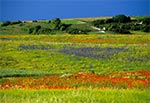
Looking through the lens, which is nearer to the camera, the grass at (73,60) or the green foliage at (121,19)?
the grass at (73,60)

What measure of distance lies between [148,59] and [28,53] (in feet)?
48.7

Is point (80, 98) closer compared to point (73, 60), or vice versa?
point (80, 98)

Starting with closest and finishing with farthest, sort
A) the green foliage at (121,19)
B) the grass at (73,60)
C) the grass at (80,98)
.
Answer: the grass at (80,98) < the grass at (73,60) < the green foliage at (121,19)

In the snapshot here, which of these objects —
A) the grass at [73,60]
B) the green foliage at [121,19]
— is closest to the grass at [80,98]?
the grass at [73,60]

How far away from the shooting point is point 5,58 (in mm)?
47281

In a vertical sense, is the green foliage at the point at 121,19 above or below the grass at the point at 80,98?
below

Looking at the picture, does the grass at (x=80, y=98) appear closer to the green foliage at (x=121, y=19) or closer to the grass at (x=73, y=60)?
the grass at (x=73, y=60)

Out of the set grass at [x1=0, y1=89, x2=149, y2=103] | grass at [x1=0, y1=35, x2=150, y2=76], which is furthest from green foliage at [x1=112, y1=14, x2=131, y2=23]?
grass at [x1=0, y1=89, x2=149, y2=103]

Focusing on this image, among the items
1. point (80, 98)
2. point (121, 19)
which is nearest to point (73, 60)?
point (80, 98)

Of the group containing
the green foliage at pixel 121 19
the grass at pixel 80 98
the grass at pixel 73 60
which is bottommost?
the green foliage at pixel 121 19

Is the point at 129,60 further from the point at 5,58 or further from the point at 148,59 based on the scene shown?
the point at 5,58

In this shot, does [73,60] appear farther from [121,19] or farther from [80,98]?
[121,19]

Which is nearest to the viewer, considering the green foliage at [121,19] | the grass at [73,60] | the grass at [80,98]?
the grass at [80,98]

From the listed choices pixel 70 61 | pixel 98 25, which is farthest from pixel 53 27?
pixel 70 61
